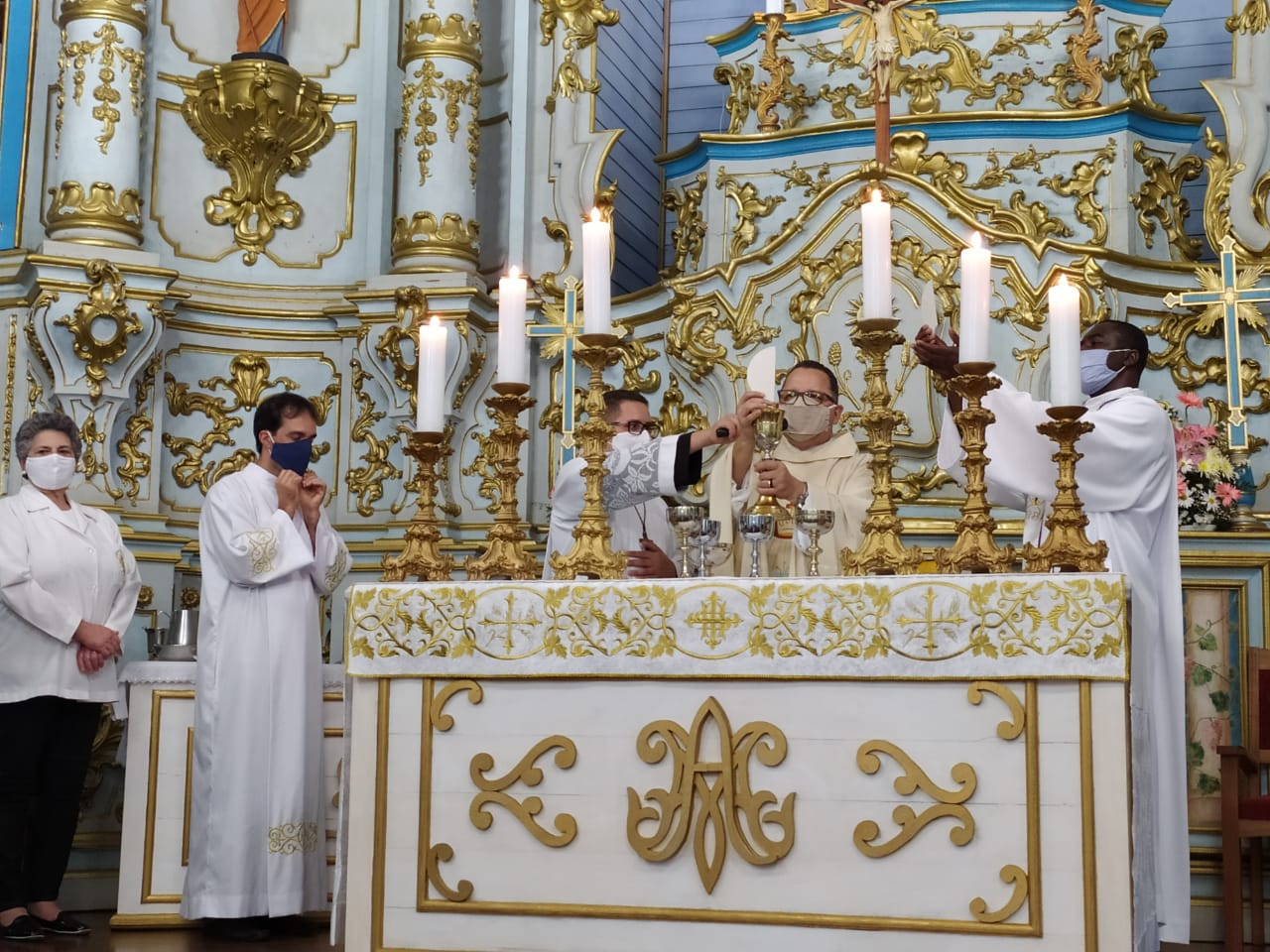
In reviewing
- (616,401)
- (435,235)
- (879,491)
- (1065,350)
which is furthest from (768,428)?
(435,235)

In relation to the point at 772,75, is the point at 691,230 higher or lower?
lower

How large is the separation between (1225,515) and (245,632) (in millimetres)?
3372

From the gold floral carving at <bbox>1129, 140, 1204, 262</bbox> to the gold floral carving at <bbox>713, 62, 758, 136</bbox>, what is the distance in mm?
1675

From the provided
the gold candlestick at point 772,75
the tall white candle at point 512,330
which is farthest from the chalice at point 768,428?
the gold candlestick at point 772,75

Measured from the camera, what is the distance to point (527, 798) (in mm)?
3664

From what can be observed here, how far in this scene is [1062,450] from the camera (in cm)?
350

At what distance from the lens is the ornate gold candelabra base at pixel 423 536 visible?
3926mm

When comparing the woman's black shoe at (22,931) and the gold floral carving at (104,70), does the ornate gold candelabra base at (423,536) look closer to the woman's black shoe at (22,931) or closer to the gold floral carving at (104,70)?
the woman's black shoe at (22,931)

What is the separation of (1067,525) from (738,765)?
865 mm

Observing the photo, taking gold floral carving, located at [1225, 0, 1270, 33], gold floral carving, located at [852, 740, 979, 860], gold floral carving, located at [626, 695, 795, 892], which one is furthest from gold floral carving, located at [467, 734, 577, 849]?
gold floral carving, located at [1225, 0, 1270, 33]

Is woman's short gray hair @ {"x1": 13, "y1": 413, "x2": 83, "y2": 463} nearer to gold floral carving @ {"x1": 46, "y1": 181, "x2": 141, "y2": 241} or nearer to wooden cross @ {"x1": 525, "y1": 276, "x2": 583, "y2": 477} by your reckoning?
gold floral carving @ {"x1": 46, "y1": 181, "x2": 141, "y2": 241}

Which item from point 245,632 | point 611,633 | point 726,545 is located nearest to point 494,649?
point 611,633

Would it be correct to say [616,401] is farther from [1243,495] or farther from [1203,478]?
[1243,495]

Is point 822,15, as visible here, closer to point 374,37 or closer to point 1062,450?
point 374,37
